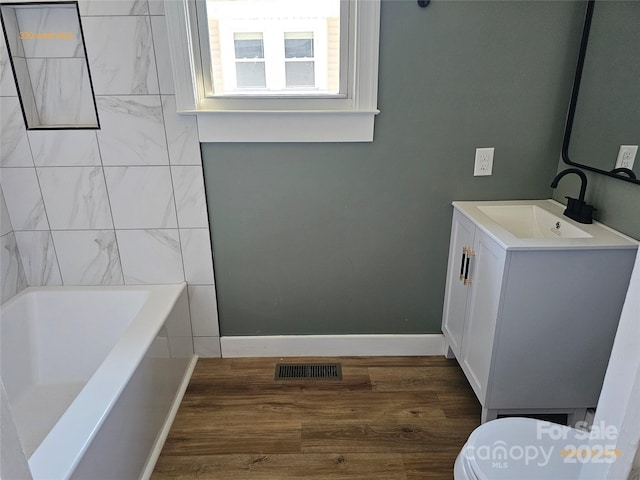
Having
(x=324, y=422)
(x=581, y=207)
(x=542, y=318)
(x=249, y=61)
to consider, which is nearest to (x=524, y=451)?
(x=542, y=318)

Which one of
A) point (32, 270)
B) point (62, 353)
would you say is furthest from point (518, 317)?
point (32, 270)

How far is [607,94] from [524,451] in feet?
4.56

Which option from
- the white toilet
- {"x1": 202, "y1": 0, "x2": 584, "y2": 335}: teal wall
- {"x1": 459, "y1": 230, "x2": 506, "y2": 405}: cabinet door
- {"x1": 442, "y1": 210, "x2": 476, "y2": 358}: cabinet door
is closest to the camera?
the white toilet

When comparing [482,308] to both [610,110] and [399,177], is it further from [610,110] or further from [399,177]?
[610,110]

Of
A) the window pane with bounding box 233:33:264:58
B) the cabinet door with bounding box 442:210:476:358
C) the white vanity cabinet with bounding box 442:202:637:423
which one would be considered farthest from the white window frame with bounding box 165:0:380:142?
the white vanity cabinet with bounding box 442:202:637:423

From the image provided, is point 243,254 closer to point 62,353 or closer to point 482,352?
point 62,353

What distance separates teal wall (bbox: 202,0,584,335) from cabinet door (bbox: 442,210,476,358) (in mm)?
52

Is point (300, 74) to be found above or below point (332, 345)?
above

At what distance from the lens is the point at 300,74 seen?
1847mm

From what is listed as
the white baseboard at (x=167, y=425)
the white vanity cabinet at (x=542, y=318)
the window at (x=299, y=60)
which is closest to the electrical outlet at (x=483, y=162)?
the white vanity cabinet at (x=542, y=318)

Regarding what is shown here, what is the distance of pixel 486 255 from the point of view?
161 cm

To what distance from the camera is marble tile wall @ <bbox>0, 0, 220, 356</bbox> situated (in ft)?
5.65

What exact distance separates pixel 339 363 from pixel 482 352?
794 millimetres

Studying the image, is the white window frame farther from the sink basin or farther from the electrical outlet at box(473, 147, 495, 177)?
the sink basin
